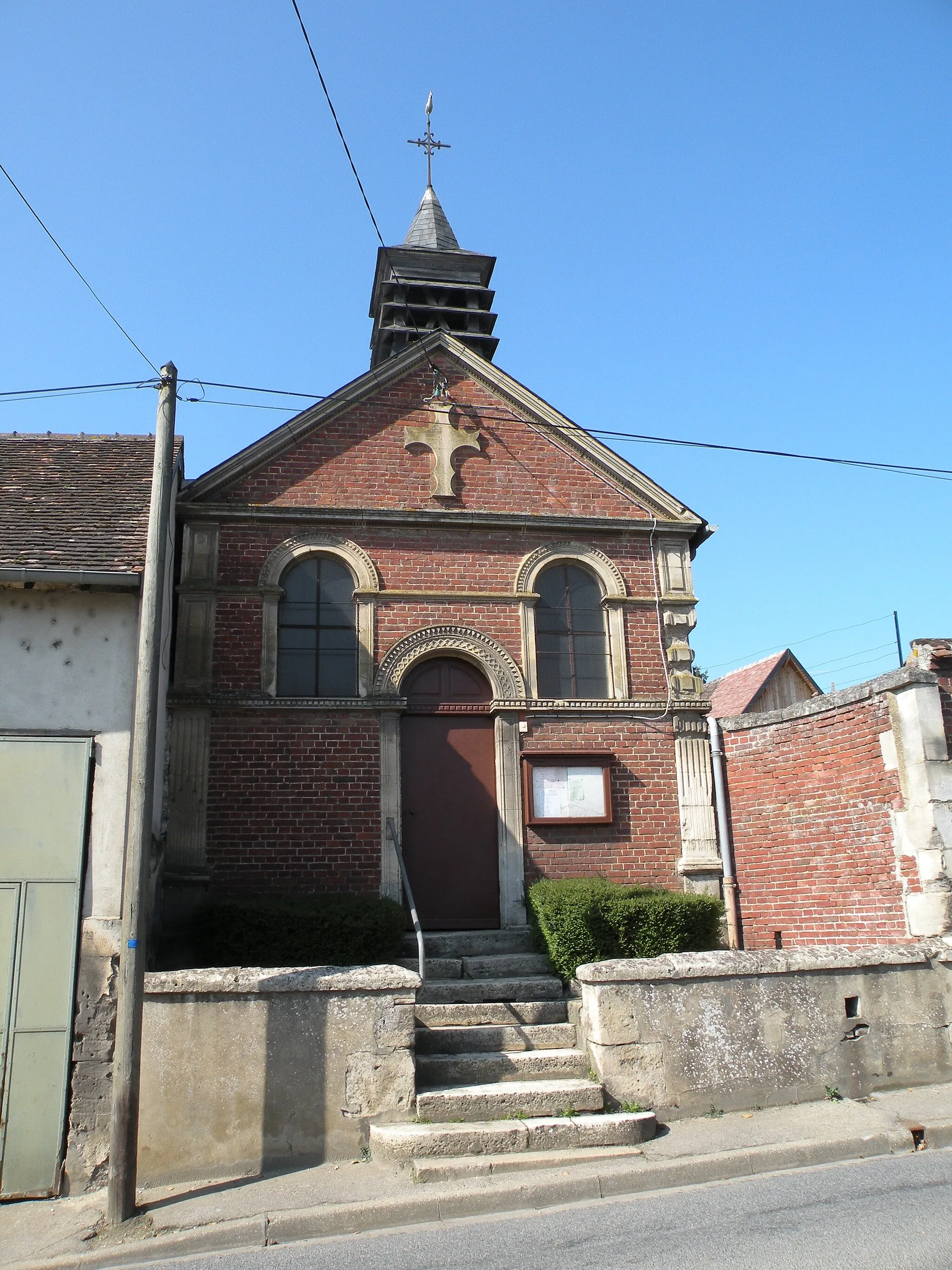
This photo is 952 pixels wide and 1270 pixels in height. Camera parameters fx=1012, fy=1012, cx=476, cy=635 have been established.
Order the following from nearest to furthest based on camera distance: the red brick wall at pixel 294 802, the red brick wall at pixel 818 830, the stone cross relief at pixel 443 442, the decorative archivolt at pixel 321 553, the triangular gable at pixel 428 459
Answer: the red brick wall at pixel 818 830 < the red brick wall at pixel 294 802 < the decorative archivolt at pixel 321 553 < the triangular gable at pixel 428 459 < the stone cross relief at pixel 443 442

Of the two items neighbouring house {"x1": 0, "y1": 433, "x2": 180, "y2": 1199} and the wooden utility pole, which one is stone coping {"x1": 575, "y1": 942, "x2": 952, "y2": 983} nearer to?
the wooden utility pole

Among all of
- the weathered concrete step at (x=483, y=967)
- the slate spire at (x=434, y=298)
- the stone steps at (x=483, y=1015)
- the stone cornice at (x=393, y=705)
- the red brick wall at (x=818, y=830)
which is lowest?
the stone steps at (x=483, y=1015)

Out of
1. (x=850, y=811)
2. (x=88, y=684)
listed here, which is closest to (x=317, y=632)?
(x=88, y=684)

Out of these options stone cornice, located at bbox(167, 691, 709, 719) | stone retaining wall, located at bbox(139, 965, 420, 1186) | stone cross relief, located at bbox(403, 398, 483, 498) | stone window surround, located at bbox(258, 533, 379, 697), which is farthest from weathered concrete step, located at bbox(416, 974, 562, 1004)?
stone cross relief, located at bbox(403, 398, 483, 498)

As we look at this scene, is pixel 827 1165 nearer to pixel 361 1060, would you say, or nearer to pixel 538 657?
pixel 361 1060

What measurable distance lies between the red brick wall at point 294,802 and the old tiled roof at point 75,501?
257 centimetres

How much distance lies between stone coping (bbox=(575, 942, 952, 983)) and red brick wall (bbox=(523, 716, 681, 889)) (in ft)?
10.3

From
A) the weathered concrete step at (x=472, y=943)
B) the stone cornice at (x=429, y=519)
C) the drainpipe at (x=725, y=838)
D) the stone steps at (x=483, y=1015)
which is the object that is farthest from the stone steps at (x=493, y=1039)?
the stone cornice at (x=429, y=519)

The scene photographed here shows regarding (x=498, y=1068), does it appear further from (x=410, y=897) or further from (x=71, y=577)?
(x=71, y=577)

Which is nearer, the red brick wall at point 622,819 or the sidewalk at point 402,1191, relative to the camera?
the sidewalk at point 402,1191

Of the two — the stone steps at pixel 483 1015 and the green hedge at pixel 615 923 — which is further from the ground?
the green hedge at pixel 615 923

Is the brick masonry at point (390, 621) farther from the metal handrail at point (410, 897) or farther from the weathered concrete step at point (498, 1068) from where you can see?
the weathered concrete step at point (498, 1068)

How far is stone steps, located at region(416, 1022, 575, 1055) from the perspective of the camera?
26.2 feet

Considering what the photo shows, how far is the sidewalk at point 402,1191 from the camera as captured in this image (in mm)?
5902
